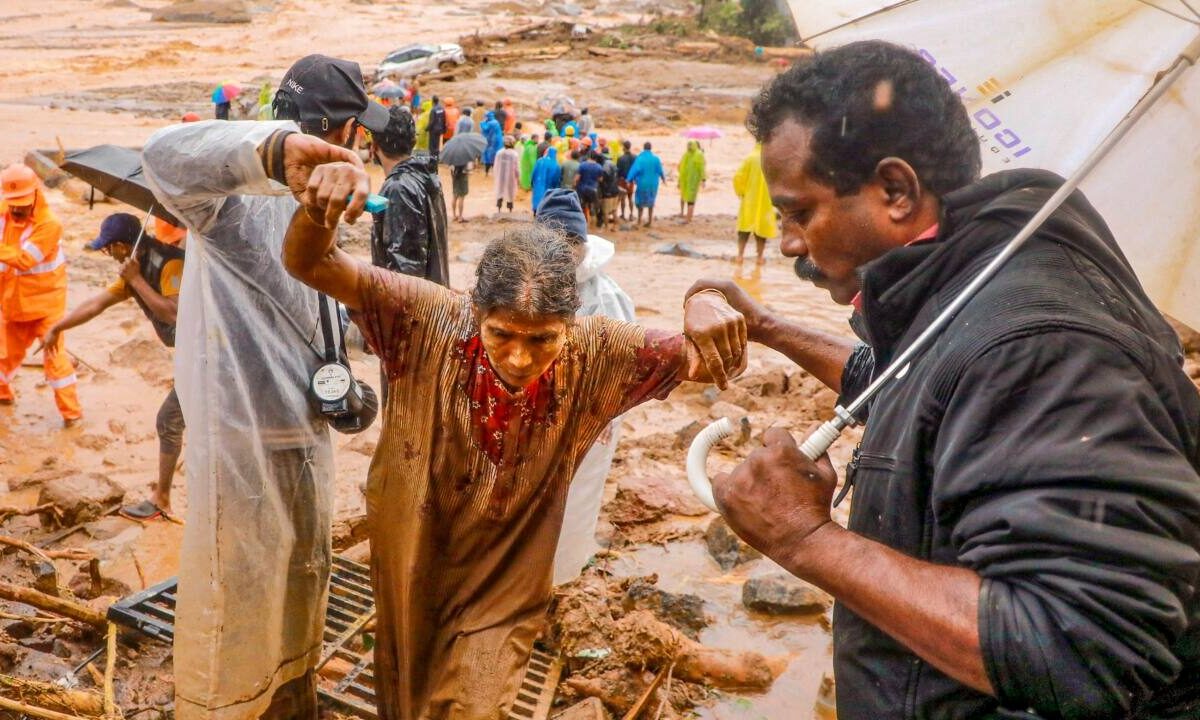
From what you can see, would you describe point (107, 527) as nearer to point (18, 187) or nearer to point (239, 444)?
point (239, 444)

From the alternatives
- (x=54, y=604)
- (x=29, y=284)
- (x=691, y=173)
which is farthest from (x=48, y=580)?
(x=691, y=173)

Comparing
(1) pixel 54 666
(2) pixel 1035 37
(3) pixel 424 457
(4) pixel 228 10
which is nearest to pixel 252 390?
(3) pixel 424 457

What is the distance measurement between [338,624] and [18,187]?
187 inches

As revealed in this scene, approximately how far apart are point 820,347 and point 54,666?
117 inches

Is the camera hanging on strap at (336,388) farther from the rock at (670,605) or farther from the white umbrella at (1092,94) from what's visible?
the white umbrella at (1092,94)

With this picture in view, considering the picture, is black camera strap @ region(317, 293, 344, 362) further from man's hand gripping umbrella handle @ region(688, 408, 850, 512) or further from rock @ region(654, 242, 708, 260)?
rock @ region(654, 242, 708, 260)

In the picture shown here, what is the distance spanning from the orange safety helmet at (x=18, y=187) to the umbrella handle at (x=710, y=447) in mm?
6594

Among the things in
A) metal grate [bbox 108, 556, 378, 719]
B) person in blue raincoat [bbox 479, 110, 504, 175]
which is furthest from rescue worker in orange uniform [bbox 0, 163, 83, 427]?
person in blue raincoat [bbox 479, 110, 504, 175]

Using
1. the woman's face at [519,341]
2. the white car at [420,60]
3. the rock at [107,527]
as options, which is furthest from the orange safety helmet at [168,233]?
the white car at [420,60]

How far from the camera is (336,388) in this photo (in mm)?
3035

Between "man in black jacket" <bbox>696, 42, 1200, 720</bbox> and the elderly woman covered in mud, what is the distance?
83cm

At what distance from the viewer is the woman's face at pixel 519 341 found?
247 centimetres

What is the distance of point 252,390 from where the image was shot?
9.43 feet

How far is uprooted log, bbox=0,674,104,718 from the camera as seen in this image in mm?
2900
